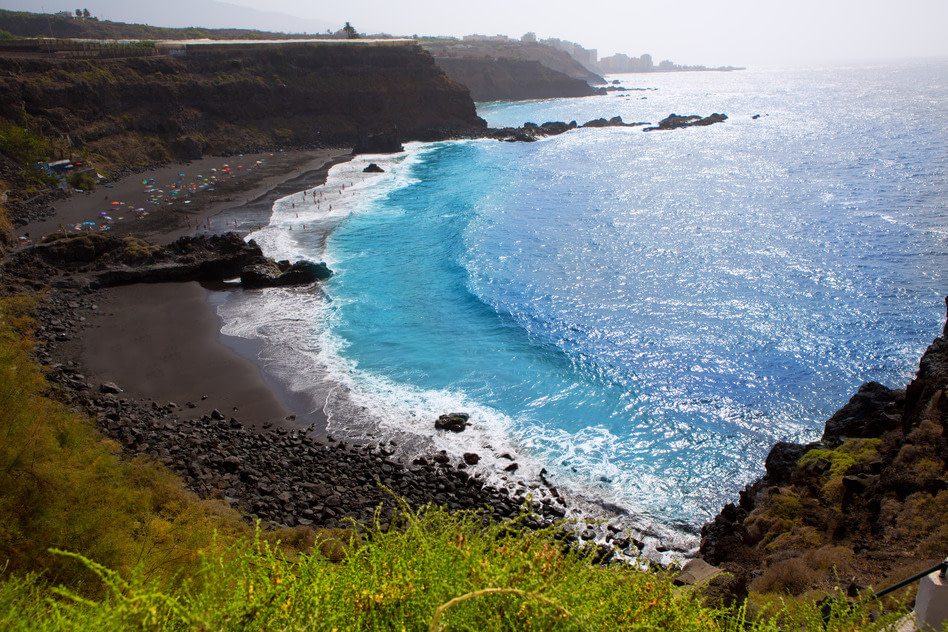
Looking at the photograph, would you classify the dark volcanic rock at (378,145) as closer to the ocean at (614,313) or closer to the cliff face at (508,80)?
the ocean at (614,313)

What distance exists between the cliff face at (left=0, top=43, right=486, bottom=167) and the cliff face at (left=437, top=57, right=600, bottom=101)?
5485 cm

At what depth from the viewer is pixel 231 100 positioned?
70.2 metres

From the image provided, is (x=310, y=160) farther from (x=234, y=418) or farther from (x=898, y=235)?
(x=898, y=235)

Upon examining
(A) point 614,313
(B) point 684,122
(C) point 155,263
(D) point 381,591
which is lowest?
(A) point 614,313

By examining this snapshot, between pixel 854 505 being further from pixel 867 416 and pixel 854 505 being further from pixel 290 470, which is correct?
pixel 290 470

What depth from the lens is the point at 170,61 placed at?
224 ft

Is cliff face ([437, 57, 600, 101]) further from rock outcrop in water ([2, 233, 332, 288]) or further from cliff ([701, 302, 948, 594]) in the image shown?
cliff ([701, 302, 948, 594])

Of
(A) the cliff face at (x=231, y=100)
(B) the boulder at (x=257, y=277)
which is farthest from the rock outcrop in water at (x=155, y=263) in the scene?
(A) the cliff face at (x=231, y=100)

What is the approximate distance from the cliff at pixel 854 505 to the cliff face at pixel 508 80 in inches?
5340

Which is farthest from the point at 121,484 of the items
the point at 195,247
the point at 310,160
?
the point at 310,160

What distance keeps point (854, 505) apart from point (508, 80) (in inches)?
5892

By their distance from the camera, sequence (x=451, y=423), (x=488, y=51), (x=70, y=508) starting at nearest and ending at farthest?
(x=70, y=508) → (x=451, y=423) → (x=488, y=51)

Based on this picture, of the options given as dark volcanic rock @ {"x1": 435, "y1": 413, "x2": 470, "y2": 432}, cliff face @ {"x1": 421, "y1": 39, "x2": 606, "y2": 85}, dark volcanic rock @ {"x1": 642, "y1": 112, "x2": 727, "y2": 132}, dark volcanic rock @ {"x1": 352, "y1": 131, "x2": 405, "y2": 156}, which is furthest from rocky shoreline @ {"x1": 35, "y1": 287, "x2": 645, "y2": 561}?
cliff face @ {"x1": 421, "y1": 39, "x2": 606, "y2": 85}

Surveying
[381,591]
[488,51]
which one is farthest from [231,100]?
[488,51]
